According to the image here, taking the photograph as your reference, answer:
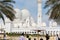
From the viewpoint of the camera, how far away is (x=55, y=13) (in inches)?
1077

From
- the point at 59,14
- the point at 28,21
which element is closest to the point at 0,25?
the point at 28,21

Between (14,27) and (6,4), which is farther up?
(6,4)

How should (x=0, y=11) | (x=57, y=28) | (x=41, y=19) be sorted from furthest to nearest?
(x=41, y=19) < (x=57, y=28) < (x=0, y=11)

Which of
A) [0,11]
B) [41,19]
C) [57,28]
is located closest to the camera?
[0,11]

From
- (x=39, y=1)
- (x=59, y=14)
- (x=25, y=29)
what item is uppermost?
(x=39, y=1)

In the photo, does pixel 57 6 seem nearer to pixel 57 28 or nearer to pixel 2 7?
pixel 2 7

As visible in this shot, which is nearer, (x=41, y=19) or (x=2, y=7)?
(x=2, y=7)

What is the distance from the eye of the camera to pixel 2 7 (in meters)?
27.1

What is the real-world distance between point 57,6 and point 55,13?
888 mm

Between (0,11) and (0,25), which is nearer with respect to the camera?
(0,11)

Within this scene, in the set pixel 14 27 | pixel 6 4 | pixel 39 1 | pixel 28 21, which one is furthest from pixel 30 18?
pixel 6 4

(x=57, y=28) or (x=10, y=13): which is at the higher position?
(x=10, y=13)

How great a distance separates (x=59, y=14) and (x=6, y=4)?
21.8 ft

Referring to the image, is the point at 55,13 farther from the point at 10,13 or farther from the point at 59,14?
the point at 10,13
